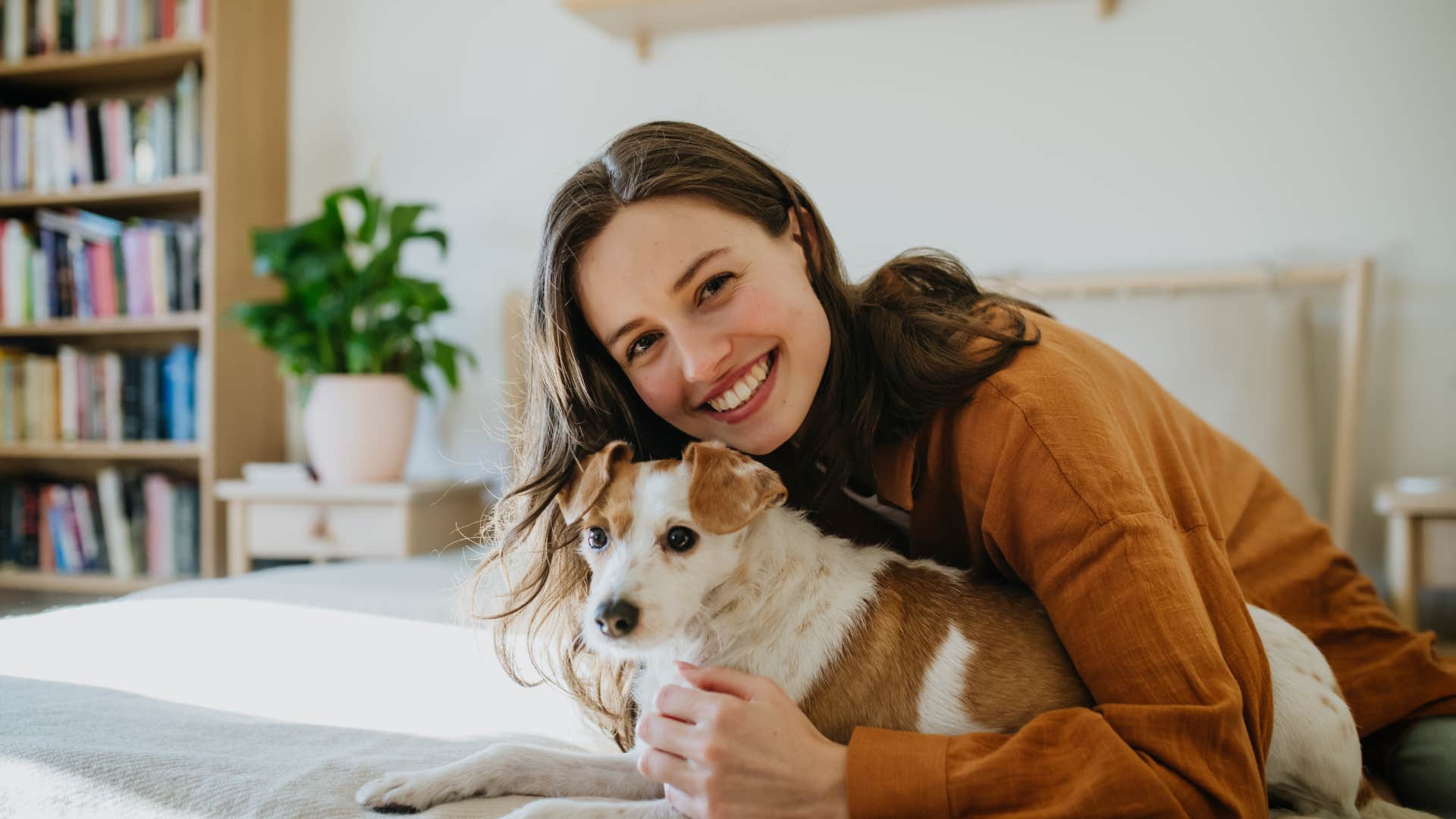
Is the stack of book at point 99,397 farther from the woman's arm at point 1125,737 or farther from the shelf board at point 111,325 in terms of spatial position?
the woman's arm at point 1125,737

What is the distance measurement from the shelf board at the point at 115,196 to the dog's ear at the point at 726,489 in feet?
11.2

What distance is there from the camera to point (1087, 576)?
106cm

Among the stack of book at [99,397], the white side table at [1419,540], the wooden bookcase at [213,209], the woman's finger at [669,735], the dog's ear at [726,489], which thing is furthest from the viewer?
the stack of book at [99,397]

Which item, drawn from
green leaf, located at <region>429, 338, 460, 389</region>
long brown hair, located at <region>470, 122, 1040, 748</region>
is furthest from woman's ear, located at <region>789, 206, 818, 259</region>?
green leaf, located at <region>429, 338, 460, 389</region>

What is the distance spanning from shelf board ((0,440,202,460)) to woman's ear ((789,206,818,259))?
322 centimetres

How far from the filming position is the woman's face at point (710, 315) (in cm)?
128

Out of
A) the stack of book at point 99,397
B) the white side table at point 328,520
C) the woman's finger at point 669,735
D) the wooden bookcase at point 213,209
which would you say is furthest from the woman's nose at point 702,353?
the stack of book at point 99,397

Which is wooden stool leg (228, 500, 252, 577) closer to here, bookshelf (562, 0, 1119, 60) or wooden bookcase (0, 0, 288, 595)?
wooden bookcase (0, 0, 288, 595)

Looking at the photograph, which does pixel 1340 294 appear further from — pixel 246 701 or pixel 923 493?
pixel 246 701

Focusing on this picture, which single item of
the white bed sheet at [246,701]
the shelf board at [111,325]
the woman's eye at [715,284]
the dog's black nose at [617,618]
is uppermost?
the woman's eye at [715,284]

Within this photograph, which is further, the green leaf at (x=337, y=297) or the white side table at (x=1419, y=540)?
the green leaf at (x=337, y=297)

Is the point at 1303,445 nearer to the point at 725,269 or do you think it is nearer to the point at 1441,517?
the point at 1441,517

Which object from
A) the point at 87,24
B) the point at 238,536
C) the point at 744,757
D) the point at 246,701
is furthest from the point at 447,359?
the point at 744,757

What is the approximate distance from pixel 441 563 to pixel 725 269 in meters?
1.90
